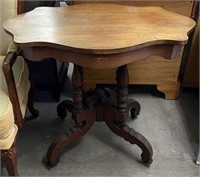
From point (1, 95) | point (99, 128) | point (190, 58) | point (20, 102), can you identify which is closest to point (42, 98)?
point (99, 128)

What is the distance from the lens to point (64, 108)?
62.7 inches

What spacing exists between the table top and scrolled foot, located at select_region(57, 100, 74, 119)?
21.0 inches

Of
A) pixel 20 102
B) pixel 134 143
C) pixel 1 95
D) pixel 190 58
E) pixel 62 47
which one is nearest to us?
pixel 62 47

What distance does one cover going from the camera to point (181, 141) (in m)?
1.49

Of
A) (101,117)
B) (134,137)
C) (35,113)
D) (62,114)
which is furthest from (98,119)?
(35,113)

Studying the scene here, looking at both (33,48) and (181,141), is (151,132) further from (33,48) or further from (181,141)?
(33,48)

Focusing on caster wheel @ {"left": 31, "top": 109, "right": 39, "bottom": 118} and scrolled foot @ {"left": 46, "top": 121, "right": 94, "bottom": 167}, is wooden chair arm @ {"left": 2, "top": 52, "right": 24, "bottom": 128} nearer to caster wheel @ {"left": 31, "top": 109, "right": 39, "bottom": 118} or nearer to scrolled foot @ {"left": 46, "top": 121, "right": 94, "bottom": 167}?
scrolled foot @ {"left": 46, "top": 121, "right": 94, "bottom": 167}

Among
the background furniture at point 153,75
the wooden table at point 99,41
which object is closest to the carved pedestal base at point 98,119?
the wooden table at point 99,41

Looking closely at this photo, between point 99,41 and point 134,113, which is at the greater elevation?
point 99,41

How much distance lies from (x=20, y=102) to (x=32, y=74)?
0.55m

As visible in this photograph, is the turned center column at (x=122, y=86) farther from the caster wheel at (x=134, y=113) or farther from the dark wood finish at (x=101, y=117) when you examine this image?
the caster wheel at (x=134, y=113)

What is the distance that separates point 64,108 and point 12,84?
21.5 inches

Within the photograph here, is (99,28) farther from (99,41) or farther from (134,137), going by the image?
(134,137)

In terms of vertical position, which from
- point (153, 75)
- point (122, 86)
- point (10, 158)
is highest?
point (122, 86)
